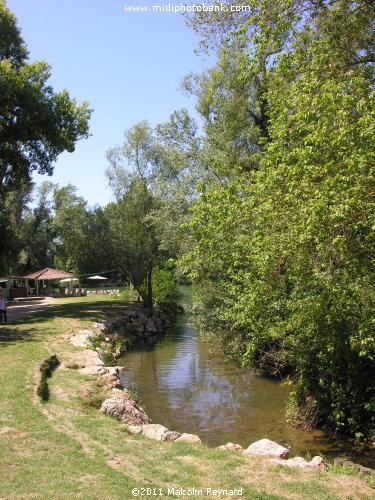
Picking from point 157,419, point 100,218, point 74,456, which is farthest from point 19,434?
point 100,218

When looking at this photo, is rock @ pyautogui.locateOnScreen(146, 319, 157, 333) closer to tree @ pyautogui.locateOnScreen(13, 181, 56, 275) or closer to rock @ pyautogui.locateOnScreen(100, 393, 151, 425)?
rock @ pyautogui.locateOnScreen(100, 393, 151, 425)

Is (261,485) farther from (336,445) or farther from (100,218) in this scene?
(100,218)

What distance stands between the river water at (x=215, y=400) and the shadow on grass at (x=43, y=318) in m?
3.73

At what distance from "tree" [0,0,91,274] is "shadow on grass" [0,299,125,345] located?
20.1 feet

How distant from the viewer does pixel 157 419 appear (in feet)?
40.4

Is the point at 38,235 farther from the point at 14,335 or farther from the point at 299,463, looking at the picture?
the point at 299,463

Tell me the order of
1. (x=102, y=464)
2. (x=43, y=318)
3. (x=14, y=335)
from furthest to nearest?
(x=43, y=318) → (x=14, y=335) → (x=102, y=464)

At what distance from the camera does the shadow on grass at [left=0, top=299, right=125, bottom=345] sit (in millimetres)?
17678

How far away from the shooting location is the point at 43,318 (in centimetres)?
2347

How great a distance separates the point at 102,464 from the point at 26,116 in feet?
68.8

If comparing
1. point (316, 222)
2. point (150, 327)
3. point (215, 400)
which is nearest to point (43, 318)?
point (150, 327)

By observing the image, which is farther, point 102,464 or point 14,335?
point 14,335

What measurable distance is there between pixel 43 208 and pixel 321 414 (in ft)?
165

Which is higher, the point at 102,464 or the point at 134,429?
the point at 102,464
